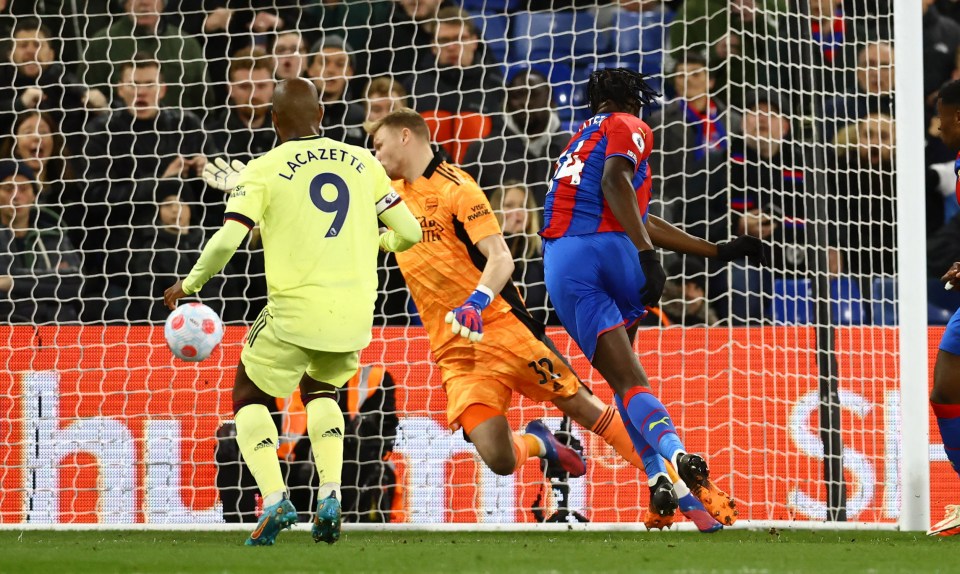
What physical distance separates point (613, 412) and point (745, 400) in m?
1.23

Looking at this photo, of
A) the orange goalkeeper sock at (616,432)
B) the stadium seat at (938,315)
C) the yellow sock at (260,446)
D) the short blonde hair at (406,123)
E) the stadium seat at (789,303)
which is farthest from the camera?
the stadium seat at (938,315)

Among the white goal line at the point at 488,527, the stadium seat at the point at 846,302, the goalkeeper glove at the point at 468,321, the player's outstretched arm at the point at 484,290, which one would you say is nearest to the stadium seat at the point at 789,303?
the stadium seat at the point at 846,302

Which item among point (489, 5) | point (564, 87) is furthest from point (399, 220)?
point (489, 5)

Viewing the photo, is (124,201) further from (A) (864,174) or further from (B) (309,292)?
(A) (864,174)

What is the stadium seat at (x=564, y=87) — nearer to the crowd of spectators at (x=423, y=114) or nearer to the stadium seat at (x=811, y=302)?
the crowd of spectators at (x=423, y=114)

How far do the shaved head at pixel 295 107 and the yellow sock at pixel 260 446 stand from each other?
1.04 m

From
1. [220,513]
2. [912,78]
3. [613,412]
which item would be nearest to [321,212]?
[613,412]

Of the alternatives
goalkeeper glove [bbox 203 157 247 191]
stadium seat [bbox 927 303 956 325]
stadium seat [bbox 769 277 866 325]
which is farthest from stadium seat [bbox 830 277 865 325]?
goalkeeper glove [bbox 203 157 247 191]

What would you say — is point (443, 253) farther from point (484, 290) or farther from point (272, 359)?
point (272, 359)

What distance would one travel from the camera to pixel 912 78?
6.34 m

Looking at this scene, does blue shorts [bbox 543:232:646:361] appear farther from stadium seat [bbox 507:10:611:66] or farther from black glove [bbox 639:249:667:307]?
stadium seat [bbox 507:10:611:66]

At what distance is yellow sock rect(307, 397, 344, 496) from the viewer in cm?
493

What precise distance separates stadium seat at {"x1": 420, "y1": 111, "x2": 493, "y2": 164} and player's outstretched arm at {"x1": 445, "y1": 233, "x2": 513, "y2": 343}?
254 cm

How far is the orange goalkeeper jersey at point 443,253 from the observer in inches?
232
